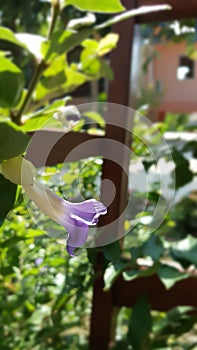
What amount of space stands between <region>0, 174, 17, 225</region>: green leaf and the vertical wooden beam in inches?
14.5

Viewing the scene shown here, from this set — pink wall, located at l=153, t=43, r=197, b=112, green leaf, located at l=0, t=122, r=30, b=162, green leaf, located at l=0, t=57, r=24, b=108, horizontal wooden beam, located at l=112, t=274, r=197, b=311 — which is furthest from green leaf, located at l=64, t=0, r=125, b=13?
Answer: pink wall, located at l=153, t=43, r=197, b=112

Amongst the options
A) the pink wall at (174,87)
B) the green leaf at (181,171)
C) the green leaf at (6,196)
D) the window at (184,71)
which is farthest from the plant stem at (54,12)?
the pink wall at (174,87)

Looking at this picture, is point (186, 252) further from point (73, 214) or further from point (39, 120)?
point (73, 214)

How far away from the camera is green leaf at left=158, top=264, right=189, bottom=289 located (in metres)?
0.75

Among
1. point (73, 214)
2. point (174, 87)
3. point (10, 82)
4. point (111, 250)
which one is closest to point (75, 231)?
point (73, 214)

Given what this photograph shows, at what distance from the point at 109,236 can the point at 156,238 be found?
0.65 ft

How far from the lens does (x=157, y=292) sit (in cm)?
87

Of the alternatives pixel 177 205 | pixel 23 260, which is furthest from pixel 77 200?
pixel 177 205

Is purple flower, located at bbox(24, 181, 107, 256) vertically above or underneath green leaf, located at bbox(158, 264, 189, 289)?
above

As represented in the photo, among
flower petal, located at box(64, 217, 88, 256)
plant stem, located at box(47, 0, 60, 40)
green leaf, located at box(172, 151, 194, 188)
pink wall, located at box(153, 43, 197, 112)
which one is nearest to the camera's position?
flower petal, located at box(64, 217, 88, 256)

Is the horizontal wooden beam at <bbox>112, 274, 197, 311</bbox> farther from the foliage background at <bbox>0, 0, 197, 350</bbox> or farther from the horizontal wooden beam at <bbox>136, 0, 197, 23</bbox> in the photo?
the horizontal wooden beam at <bbox>136, 0, 197, 23</bbox>

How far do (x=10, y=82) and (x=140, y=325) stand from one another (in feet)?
1.40

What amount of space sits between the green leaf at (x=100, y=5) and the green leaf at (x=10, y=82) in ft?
0.44

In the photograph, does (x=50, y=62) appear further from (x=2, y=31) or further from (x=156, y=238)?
(x=156, y=238)
